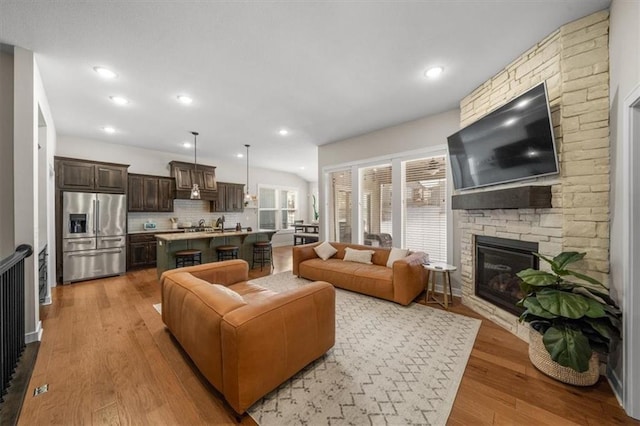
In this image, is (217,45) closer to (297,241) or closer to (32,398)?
(32,398)

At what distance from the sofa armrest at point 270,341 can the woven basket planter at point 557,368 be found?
1838mm

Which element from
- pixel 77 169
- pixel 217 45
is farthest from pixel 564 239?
pixel 77 169

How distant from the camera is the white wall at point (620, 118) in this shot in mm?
1643

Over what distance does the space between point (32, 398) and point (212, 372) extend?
1344 mm

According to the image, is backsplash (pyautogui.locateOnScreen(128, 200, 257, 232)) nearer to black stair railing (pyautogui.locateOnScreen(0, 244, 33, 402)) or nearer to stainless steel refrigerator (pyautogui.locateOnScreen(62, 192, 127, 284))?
stainless steel refrigerator (pyautogui.locateOnScreen(62, 192, 127, 284))

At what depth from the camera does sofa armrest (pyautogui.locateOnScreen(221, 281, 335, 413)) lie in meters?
1.52

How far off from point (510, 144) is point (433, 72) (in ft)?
3.86

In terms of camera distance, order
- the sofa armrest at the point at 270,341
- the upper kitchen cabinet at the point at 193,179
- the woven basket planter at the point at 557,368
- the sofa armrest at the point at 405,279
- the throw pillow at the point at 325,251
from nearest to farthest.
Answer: the sofa armrest at the point at 270,341, the woven basket planter at the point at 557,368, the sofa armrest at the point at 405,279, the throw pillow at the point at 325,251, the upper kitchen cabinet at the point at 193,179

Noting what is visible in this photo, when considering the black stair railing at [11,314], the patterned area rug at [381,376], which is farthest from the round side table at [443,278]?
the black stair railing at [11,314]

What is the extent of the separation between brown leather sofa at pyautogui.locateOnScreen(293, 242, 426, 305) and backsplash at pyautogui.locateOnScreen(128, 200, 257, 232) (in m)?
3.76

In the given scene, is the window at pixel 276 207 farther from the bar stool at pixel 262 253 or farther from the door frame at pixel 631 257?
the door frame at pixel 631 257

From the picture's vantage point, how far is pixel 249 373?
1.54 m

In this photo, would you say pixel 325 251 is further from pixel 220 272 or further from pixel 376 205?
pixel 220 272

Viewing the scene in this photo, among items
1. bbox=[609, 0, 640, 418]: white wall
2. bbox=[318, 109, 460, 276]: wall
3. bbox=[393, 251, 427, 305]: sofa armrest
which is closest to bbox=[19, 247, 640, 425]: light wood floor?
bbox=[609, 0, 640, 418]: white wall
